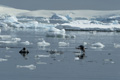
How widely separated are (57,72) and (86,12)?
341 feet

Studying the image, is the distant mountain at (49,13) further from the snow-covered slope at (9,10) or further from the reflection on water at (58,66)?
the reflection on water at (58,66)

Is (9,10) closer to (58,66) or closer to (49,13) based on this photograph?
(49,13)

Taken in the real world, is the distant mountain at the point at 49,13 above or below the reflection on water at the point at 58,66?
above

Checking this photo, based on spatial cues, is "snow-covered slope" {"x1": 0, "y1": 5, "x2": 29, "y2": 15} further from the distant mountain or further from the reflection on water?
the reflection on water

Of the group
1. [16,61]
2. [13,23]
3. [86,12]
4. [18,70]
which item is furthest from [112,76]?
[86,12]

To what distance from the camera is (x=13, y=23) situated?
211 ft

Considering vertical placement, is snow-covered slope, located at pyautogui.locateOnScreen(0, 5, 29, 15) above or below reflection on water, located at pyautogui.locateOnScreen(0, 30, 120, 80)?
above

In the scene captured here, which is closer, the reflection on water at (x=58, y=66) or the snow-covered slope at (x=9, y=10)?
the reflection on water at (x=58, y=66)

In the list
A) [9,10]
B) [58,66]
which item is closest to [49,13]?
[9,10]

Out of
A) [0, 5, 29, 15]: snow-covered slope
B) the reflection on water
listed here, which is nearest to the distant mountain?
[0, 5, 29, 15]: snow-covered slope

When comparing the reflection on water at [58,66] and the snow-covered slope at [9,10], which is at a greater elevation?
the snow-covered slope at [9,10]

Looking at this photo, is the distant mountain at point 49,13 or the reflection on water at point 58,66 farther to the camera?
the distant mountain at point 49,13

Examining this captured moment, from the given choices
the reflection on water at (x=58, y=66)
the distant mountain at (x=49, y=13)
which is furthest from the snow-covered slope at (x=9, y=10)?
the reflection on water at (x=58, y=66)

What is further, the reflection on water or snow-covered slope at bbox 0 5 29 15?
snow-covered slope at bbox 0 5 29 15
